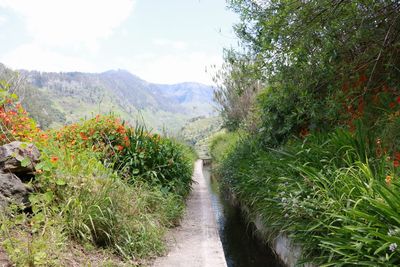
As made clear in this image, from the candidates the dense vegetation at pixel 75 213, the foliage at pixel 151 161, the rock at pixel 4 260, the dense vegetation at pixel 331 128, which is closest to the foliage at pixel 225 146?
the foliage at pixel 151 161

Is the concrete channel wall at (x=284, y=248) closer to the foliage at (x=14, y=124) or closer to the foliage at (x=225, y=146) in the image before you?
the foliage at (x=14, y=124)

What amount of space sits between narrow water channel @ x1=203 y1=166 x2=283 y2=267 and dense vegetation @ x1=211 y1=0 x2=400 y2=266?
0.36 meters

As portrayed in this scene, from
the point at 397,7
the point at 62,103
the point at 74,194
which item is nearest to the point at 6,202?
the point at 74,194

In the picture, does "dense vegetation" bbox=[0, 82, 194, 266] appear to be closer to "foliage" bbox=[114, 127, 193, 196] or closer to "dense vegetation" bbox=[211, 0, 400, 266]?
"foliage" bbox=[114, 127, 193, 196]

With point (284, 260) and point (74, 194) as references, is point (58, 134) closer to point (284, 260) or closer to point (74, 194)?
point (74, 194)

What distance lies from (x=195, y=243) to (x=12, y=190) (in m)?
2.48

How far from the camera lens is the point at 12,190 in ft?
12.9

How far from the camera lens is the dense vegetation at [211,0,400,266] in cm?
306

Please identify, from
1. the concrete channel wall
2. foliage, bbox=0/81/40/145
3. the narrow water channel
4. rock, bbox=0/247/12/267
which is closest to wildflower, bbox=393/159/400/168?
the concrete channel wall

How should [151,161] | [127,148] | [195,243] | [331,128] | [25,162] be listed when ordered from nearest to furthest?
[25,162], [195,243], [331,128], [127,148], [151,161]

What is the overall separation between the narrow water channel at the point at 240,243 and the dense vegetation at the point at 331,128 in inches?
14.2

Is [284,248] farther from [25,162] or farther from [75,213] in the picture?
[25,162]

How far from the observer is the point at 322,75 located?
553 cm

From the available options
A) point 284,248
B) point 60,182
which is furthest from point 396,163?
point 60,182
